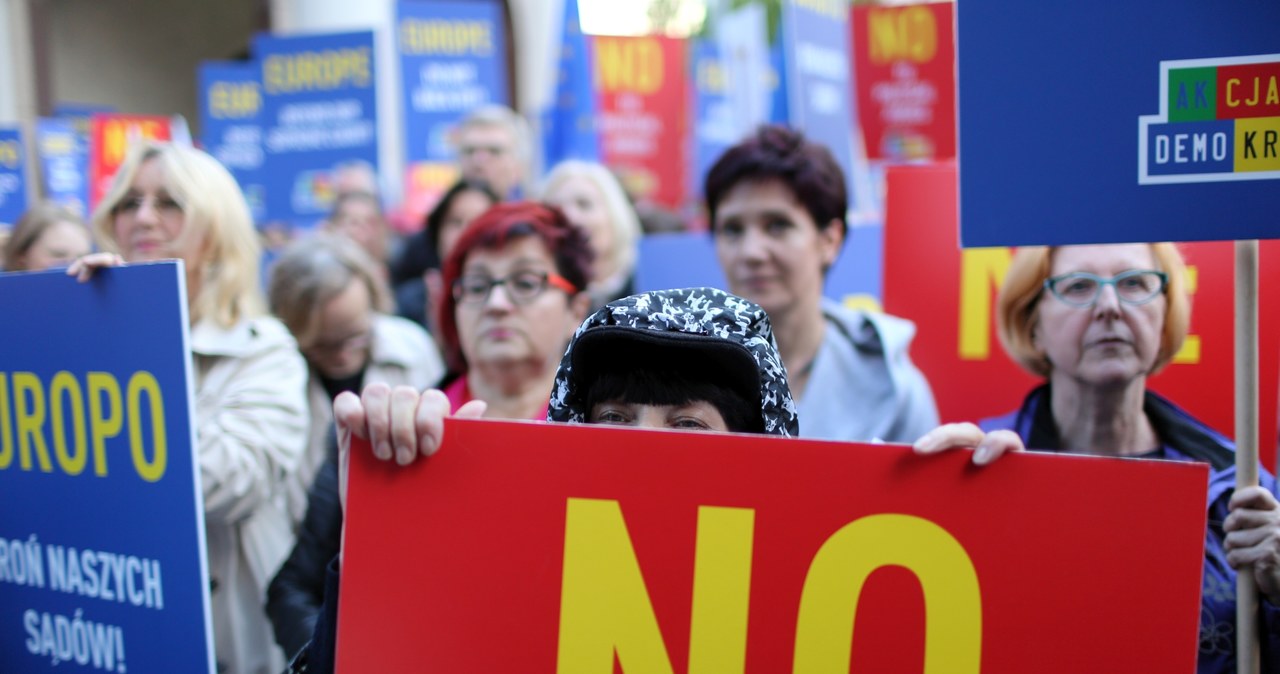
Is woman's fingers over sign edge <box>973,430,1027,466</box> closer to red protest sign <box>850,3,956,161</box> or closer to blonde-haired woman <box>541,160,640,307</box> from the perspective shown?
blonde-haired woman <box>541,160,640,307</box>

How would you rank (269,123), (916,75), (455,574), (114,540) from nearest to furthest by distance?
(455,574) → (114,540) → (916,75) → (269,123)

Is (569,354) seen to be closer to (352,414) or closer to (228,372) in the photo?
(352,414)

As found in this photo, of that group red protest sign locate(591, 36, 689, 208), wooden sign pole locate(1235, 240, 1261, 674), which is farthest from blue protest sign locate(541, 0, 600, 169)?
wooden sign pole locate(1235, 240, 1261, 674)

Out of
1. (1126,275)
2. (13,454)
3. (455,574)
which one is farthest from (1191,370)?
(13,454)

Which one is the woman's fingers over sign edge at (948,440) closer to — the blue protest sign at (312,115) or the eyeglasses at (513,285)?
the eyeglasses at (513,285)

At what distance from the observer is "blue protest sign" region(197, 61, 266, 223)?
26.3 feet

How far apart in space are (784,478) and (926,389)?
1654mm

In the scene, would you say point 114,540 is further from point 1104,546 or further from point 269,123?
point 269,123

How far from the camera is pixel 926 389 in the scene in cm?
316

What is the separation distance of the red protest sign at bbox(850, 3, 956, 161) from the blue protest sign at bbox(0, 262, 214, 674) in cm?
457

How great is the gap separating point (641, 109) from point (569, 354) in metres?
6.04

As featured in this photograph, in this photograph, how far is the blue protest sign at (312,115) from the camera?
6641 millimetres

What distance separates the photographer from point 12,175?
685cm

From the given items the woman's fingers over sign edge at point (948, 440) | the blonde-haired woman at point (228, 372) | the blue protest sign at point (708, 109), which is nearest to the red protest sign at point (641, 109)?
the blue protest sign at point (708, 109)
